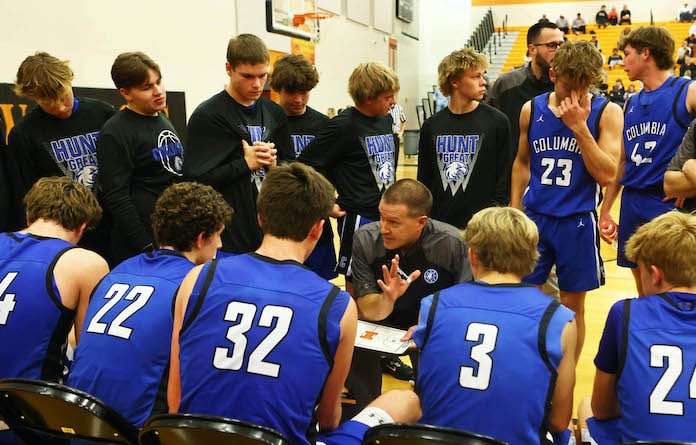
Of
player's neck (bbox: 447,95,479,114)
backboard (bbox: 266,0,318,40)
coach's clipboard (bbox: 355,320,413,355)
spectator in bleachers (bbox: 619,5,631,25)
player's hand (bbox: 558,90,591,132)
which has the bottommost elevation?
coach's clipboard (bbox: 355,320,413,355)

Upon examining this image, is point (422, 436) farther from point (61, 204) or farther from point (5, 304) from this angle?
point (61, 204)

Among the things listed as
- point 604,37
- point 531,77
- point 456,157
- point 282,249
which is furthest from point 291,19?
point 604,37

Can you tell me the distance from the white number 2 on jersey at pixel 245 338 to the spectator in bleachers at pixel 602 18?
29.1 metres

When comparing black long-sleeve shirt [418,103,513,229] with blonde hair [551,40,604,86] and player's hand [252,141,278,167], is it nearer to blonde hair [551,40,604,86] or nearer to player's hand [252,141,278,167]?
blonde hair [551,40,604,86]

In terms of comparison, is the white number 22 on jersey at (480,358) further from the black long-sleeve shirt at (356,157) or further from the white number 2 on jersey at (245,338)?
the black long-sleeve shirt at (356,157)

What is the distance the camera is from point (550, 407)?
1862 mm

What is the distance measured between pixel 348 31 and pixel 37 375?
15.6 m

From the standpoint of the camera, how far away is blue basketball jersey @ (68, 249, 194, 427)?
6.65 feet

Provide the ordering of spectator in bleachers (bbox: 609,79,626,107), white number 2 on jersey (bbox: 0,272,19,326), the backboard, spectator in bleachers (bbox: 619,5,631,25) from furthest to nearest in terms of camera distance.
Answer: spectator in bleachers (bbox: 619,5,631,25) → spectator in bleachers (bbox: 609,79,626,107) → the backboard → white number 2 on jersey (bbox: 0,272,19,326)

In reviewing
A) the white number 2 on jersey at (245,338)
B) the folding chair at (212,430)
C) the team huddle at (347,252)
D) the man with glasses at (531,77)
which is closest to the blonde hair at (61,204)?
the team huddle at (347,252)

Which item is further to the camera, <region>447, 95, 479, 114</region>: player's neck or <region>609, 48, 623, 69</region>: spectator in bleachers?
<region>609, 48, 623, 69</region>: spectator in bleachers

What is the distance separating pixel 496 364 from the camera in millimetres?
1766

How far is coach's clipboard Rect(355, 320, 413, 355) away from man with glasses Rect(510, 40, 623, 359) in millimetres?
1246

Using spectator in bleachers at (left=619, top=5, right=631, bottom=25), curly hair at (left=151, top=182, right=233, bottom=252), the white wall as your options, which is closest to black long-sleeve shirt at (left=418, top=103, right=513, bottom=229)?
curly hair at (left=151, top=182, right=233, bottom=252)
